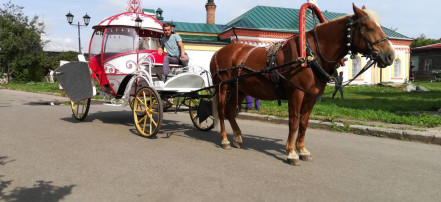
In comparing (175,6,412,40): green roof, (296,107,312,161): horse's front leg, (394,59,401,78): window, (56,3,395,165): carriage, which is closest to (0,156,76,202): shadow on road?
(56,3,395,165): carriage

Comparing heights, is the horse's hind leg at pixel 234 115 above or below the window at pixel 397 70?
below

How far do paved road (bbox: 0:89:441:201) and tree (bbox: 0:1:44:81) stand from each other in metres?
37.3

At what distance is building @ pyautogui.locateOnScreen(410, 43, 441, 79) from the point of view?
43844 millimetres

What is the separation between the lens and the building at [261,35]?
2572 centimetres

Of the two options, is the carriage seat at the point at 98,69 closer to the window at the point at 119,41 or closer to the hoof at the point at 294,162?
the window at the point at 119,41

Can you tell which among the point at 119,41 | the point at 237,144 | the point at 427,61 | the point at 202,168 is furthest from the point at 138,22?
the point at 427,61

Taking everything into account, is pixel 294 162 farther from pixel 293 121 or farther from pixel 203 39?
pixel 203 39

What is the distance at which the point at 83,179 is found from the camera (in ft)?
13.4

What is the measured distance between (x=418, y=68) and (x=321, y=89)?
49549mm

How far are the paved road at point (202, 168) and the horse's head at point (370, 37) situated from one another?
62.3 inches

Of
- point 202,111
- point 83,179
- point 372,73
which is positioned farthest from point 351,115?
point 372,73

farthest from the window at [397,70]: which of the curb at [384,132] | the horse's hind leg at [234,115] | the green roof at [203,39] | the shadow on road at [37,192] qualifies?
the shadow on road at [37,192]

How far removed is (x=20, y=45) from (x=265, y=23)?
29302mm

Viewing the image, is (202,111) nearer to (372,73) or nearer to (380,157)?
(380,157)
